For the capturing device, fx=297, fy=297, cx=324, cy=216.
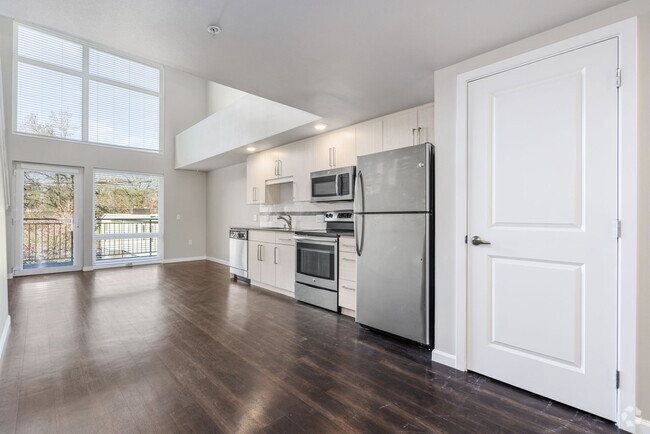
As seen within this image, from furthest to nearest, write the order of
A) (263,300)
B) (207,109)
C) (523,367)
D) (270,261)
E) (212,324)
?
1. (207,109)
2. (270,261)
3. (263,300)
4. (212,324)
5. (523,367)

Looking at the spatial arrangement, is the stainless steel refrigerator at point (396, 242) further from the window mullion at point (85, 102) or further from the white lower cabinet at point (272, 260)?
the window mullion at point (85, 102)

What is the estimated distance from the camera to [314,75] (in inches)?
98.4

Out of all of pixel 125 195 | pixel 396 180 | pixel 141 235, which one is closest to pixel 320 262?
pixel 396 180

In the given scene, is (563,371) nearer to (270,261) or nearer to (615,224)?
(615,224)

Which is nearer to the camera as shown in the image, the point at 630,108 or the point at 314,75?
the point at 630,108

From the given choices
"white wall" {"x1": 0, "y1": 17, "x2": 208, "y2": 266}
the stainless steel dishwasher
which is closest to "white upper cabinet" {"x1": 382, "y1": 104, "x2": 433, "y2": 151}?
the stainless steel dishwasher

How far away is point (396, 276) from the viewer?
8.75ft

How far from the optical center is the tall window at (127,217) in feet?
20.8

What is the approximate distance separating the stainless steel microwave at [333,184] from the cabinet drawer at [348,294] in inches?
43.4

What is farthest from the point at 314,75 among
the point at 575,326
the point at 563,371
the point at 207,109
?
the point at 207,109

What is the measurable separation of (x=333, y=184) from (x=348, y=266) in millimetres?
1169

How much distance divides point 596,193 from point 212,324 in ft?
10.7

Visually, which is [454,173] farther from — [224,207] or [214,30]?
[224,207]

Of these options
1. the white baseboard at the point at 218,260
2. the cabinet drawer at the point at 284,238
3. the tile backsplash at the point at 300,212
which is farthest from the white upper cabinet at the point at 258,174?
the white baseboard at the point at 218,260
